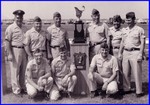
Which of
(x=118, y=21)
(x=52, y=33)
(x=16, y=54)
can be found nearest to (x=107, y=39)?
(x=118, y=21)

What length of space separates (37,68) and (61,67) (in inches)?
20.1

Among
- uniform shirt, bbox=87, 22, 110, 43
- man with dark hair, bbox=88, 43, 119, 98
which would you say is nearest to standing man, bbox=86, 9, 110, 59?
uniform shirt, bbox=87, 22, 110, 43

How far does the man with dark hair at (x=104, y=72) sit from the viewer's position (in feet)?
17.4

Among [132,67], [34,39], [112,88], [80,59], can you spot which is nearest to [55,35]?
[34,39]

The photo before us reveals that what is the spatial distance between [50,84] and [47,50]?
3.17ft

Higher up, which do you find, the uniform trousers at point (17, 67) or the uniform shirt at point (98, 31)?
the uniform shirt at point (98, 31)

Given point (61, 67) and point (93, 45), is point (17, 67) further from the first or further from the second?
point (93, 45)

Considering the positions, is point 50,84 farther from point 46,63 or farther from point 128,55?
point 128,55

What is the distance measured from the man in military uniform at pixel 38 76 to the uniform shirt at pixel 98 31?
1.25 m

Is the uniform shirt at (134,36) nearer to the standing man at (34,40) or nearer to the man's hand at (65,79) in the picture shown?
the man's hand at (65,79)

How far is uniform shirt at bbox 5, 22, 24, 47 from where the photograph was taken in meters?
5.69

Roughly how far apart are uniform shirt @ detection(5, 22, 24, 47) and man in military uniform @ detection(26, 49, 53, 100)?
0.50 m

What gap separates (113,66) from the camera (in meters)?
5.39

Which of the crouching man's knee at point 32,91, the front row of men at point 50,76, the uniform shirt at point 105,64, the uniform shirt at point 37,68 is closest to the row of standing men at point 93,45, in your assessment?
the uniform shirt at point 105,64
